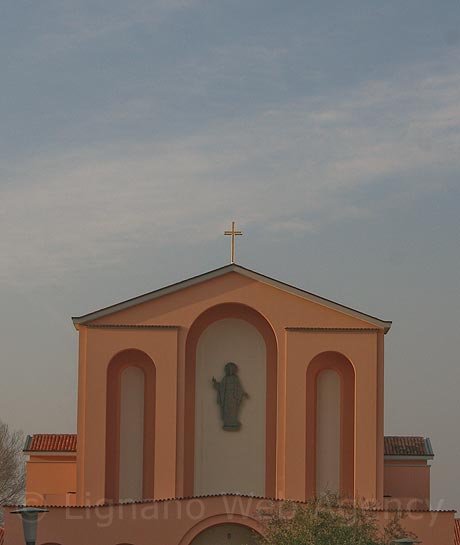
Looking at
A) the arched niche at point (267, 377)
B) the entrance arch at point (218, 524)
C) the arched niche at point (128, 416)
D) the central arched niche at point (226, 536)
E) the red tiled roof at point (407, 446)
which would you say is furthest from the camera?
the red tiled roof at point (407, 446)

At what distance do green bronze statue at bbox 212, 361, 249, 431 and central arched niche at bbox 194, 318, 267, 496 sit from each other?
0.12m

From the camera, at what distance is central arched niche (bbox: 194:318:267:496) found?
120ft

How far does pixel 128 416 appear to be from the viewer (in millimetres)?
36406

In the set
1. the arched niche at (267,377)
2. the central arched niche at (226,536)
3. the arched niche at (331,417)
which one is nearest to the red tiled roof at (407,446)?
the arched niche at (331,417)

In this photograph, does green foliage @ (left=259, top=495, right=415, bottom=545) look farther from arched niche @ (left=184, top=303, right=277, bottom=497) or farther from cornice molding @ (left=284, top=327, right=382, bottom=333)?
cornice molding @ (left=284, top=327, right=382, bottom=333)

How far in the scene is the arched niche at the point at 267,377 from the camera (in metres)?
36.2

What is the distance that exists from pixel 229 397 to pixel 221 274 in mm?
3418

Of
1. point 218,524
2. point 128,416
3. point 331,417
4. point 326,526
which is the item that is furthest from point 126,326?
point 326,526

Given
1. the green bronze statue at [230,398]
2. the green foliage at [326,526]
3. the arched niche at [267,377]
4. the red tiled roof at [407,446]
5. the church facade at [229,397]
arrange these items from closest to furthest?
1. the green foliage at [326,526]
2. the church facade at [229,397]
3. the arched niche at [267,377]
4. the green bronze statue at [230,398]
5. the red tiled roof at [407,446]

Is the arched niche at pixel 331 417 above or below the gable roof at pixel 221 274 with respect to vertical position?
below

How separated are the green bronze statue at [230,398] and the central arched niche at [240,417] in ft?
0.38

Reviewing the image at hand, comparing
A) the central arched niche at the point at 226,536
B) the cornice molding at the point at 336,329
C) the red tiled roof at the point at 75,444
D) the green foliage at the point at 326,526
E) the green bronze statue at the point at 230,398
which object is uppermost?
the cornice molding at the point at 336,329

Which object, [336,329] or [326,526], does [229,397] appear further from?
[326,526]

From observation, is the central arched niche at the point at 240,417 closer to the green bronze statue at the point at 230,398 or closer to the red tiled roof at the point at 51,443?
the green bronze statue at the point at 230,398
